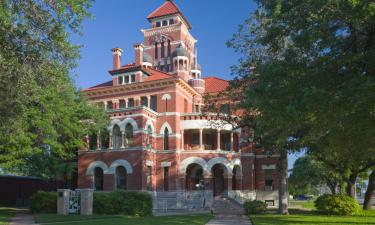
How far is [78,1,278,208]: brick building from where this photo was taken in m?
38.9

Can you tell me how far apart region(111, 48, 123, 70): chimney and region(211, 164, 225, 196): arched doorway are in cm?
1454

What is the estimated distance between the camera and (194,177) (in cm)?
4603

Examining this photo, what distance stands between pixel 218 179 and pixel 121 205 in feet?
62.8

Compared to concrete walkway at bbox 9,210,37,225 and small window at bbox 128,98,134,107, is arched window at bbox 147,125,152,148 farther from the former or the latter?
concrete walkway at bbox 9,210,37,225

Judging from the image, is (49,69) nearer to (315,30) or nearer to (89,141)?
(315,30)

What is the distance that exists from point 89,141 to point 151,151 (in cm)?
642

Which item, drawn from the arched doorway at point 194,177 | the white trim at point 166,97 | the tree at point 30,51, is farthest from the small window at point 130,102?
the tree at point 30,51

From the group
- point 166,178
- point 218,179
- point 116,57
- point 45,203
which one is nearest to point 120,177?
point 166,178

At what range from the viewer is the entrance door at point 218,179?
45206 millimetres

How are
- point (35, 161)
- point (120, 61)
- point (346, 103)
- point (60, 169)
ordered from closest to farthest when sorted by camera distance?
point (346, 103)
point (35, 161)
point (60, 169)
point (120, 61)

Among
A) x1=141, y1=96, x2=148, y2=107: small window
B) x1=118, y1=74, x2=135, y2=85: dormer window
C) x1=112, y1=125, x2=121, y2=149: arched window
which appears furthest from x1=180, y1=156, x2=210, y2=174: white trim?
x1=118, y1=74, x2=135, y2=85: dormer window

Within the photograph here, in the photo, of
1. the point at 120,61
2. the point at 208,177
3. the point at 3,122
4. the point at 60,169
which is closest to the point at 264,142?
the point at 208,177

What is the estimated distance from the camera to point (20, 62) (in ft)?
47.2

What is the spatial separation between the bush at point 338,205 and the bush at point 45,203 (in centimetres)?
1784
